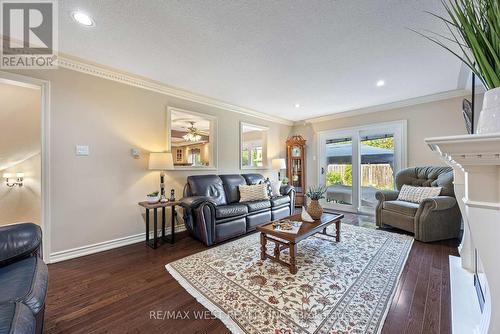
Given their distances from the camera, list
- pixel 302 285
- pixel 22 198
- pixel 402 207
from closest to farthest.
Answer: pixel 302 285
pixel 402 207
pixel 22 198

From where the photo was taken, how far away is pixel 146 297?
5.73 ft

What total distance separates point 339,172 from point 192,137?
Answer: 3947mm

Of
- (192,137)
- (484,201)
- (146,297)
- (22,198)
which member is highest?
(192,137)

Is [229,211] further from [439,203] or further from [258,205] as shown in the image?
[439,203]

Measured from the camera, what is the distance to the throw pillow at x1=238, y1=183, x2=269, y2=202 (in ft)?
12.0

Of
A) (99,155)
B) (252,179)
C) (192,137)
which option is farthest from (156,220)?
(192,137)

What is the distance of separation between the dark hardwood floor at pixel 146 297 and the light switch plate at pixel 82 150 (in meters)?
1.28

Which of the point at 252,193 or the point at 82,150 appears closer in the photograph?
the point at 82,150

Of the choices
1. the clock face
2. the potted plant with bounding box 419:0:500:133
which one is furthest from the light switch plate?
the clock face

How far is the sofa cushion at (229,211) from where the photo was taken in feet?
9.33

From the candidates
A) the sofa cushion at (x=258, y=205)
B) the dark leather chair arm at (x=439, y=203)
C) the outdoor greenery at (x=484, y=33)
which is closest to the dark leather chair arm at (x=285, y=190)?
the sofa cushion at (x=258, y=205)

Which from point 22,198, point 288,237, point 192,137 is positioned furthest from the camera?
point 192,137

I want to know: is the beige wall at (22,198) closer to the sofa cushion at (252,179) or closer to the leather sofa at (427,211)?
the sofa cushion at (252,179)

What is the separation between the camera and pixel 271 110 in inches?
188
